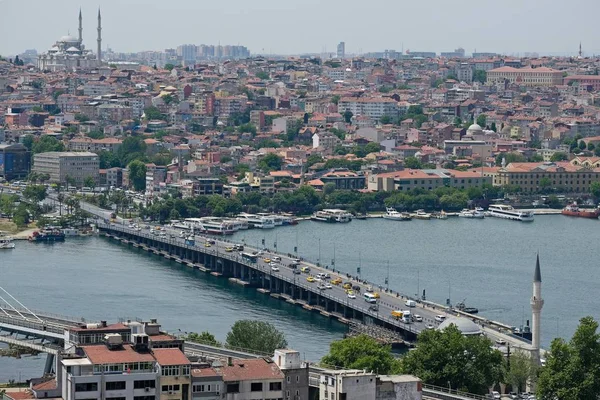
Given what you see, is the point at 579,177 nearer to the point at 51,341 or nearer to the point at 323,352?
the point at 323,352

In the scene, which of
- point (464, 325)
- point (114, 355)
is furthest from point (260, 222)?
point (114, 355)

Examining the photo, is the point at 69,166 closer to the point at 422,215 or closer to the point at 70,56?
the point at 422,215

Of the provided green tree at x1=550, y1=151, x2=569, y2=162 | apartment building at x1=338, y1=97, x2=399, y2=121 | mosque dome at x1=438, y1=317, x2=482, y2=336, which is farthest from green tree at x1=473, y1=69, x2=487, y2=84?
mosque dome at x1=438, y1=317, x2=482, y2=336

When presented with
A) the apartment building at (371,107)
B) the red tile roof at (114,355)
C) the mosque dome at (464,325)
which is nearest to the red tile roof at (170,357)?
the red tile roof at (114,355)

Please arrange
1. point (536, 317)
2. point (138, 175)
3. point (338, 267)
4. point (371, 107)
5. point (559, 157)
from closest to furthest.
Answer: point (536, 317), point (338, 267), point (138, 175), point (559, 157), point (371, 107)

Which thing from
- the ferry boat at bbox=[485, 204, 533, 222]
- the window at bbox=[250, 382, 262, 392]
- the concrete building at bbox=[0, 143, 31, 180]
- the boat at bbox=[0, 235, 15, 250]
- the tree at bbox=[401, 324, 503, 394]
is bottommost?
the ferry boat at bbox=[485, 204, 533, 222]

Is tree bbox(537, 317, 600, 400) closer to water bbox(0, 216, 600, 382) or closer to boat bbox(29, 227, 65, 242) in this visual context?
water bbox(0, 216, 600, 382)
